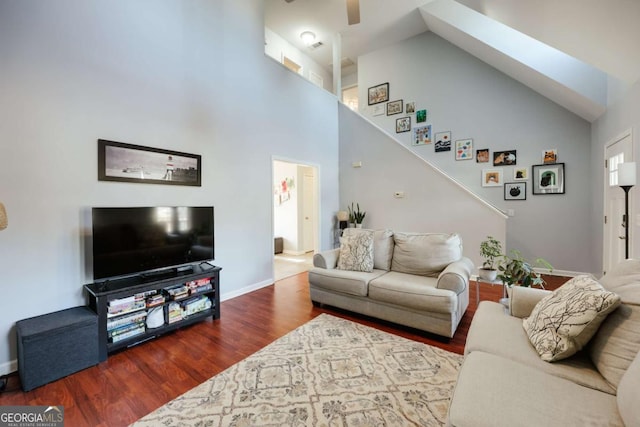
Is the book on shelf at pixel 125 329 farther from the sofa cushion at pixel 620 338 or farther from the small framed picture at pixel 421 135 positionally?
the small framed picture at pixel 421 135

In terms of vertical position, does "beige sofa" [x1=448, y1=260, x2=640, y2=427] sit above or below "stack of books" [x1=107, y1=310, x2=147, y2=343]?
above

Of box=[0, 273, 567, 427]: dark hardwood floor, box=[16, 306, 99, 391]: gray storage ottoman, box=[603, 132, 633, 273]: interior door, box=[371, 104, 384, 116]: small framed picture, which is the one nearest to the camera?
box=[0, 273, 567, 427]: dark hardwood floor

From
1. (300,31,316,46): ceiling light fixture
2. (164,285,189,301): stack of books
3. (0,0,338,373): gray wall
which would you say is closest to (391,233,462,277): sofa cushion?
(0,0,338,373): gray wall

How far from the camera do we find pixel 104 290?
7.41 feet

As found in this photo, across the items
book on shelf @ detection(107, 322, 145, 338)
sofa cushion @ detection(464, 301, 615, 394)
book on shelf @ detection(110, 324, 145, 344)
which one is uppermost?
sofa cushion @ detection(464, 301, 615, 394)

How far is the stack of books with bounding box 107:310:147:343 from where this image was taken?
230 centimetres

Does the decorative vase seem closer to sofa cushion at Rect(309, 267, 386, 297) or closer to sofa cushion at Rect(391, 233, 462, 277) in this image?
sofa cushion at Rect(391, 233, 462, 277)

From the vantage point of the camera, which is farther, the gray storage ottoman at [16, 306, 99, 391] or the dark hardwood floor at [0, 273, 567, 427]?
the gray storage ottoman at [16, 306, 99, 391]

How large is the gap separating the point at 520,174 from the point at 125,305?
599cm

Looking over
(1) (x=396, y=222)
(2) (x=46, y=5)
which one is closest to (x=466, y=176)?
(1) (x=396, y=222)

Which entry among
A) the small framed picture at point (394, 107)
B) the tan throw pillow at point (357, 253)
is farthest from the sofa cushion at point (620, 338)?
the small framed picture at point (394, 107)

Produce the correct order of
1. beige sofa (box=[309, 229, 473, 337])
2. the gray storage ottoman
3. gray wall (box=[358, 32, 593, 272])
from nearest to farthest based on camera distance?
the gray storage ottoman < beige sofa (box=[309, 229, 473, 337]) < gray wall (box=[358, 32, 593, 272])

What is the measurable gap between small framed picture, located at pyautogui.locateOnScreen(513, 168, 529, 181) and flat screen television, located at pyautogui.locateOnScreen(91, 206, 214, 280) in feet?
16.7

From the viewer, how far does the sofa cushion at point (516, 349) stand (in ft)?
4.12
